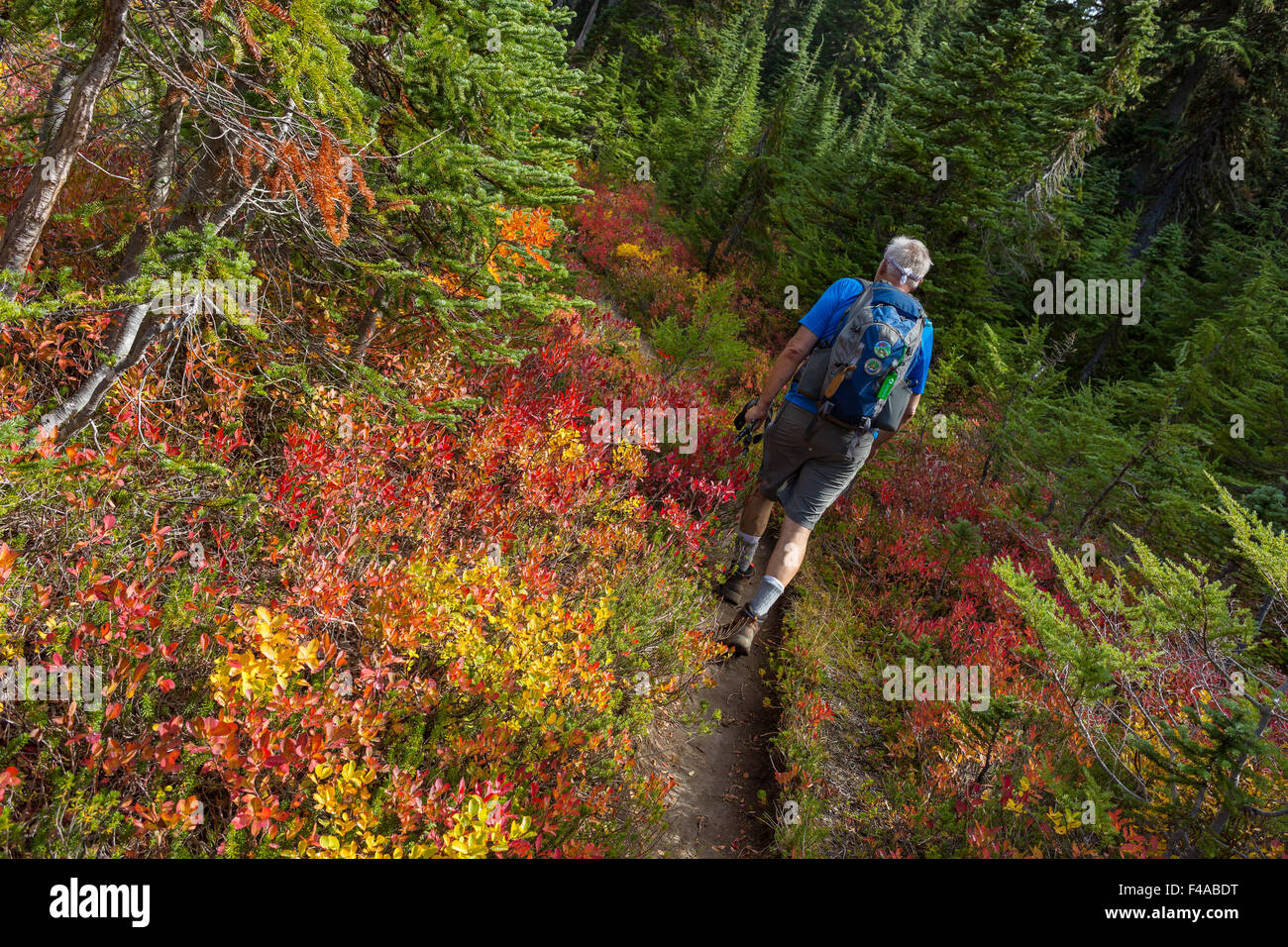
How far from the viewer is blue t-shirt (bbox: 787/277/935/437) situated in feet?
16.1

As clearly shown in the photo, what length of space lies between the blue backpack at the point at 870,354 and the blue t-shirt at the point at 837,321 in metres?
0.14

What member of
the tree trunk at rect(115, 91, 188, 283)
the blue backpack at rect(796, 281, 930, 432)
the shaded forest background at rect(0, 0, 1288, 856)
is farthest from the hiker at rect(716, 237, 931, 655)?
the tree trunk at rect(115, 91, 188, 283)

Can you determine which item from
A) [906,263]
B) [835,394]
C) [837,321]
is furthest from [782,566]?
[906,263]

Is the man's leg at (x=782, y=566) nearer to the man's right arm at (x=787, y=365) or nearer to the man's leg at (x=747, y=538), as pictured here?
the man's leg at (x=747, y=538)

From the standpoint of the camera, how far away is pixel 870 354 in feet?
14.7

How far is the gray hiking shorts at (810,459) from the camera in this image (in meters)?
4.88

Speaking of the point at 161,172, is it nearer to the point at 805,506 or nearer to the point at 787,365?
the point at 787,365

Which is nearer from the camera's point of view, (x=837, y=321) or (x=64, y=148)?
(x=64, y=148)

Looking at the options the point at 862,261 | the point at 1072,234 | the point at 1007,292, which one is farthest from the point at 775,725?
the point at 1072,234

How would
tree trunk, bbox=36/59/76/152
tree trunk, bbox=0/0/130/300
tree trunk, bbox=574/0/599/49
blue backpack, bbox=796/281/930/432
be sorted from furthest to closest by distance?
1. tree trunk, bbox=574/0/599/49
2. blue backpack, bbox=796/281/930/432
3. tree trunk, bbox=36/59/76/152
4. tree trunk, bbox=0/0/130/300

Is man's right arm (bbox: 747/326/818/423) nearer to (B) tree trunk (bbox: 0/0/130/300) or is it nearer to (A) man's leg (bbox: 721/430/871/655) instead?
(A) man's leg (bbox: 721/430/871/655)

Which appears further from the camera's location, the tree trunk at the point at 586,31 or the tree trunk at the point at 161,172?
the tree trunk at the point at 586,31

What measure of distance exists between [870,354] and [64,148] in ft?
14.4

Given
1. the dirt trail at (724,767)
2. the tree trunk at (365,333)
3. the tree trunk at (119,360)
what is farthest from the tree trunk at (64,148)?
the dirt trail at (724,767)
